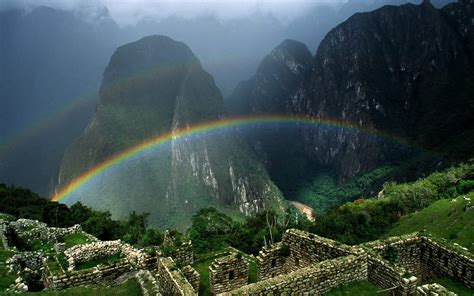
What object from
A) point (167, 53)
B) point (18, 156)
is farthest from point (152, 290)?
point (18, 156)

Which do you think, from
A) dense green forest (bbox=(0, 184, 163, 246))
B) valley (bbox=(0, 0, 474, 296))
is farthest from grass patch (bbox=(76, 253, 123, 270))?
dense green forest (bbox=(0, 184, 163, 246))

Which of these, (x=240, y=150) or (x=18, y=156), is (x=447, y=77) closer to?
(x=240, y=150)

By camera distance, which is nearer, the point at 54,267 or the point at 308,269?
the point at 308,269

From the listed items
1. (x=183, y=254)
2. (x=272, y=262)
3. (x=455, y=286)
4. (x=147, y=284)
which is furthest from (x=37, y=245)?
(x=455, y=286)

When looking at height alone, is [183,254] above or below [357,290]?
below

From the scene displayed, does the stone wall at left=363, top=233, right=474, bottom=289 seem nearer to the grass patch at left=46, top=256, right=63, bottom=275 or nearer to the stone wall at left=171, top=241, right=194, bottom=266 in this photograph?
the stone wall at left=171, top=241, right=194, bottom=266

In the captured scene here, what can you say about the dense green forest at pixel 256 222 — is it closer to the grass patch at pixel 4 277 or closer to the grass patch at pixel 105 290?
the grass patch at pixel 105 290

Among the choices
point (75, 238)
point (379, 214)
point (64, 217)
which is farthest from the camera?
point (379, 214)

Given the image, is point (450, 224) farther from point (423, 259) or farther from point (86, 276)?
point (86, 276)

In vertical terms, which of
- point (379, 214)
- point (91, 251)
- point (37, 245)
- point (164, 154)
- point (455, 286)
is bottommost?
point (164, 154)
